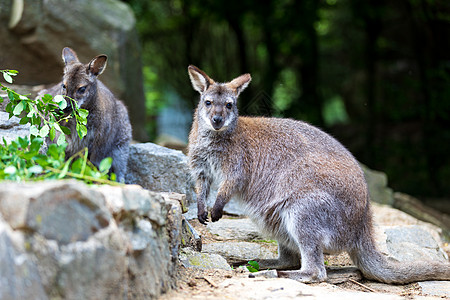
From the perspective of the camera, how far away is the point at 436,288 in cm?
485

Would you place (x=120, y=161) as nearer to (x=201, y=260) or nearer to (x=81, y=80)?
(x=81, y=80)

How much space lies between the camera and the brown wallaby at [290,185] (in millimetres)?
4957

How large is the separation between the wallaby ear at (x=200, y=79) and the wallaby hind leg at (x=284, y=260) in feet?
5.86

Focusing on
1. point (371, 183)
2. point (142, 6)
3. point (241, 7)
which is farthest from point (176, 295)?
point (142, 6)

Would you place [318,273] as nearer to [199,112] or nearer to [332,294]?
[332,294]

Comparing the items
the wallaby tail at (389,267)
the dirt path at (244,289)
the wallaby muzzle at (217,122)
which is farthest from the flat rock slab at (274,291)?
the wallaby muzzle at (217,122)

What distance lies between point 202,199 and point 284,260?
1.01m

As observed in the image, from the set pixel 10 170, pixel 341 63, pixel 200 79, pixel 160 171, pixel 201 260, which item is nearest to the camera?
pixel 10 170

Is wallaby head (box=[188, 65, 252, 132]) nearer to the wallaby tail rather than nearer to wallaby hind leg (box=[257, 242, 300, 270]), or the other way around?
wallaby hind leg (box=[257, 242, 300, 270])

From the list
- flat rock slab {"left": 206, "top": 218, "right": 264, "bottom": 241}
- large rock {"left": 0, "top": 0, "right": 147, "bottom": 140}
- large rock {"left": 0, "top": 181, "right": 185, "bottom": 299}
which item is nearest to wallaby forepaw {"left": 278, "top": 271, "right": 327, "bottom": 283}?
flat rock slab {"left": 206, "top": 218, "right": 264, "bottom": 241}

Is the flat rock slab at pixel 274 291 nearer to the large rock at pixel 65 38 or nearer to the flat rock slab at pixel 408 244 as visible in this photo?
the flat rock slab at pixel 408 244

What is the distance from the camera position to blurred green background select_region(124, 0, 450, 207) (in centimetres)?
1277

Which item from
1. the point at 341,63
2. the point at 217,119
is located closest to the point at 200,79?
the point at 217,119

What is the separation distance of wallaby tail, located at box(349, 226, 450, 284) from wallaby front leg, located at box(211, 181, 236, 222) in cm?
129
